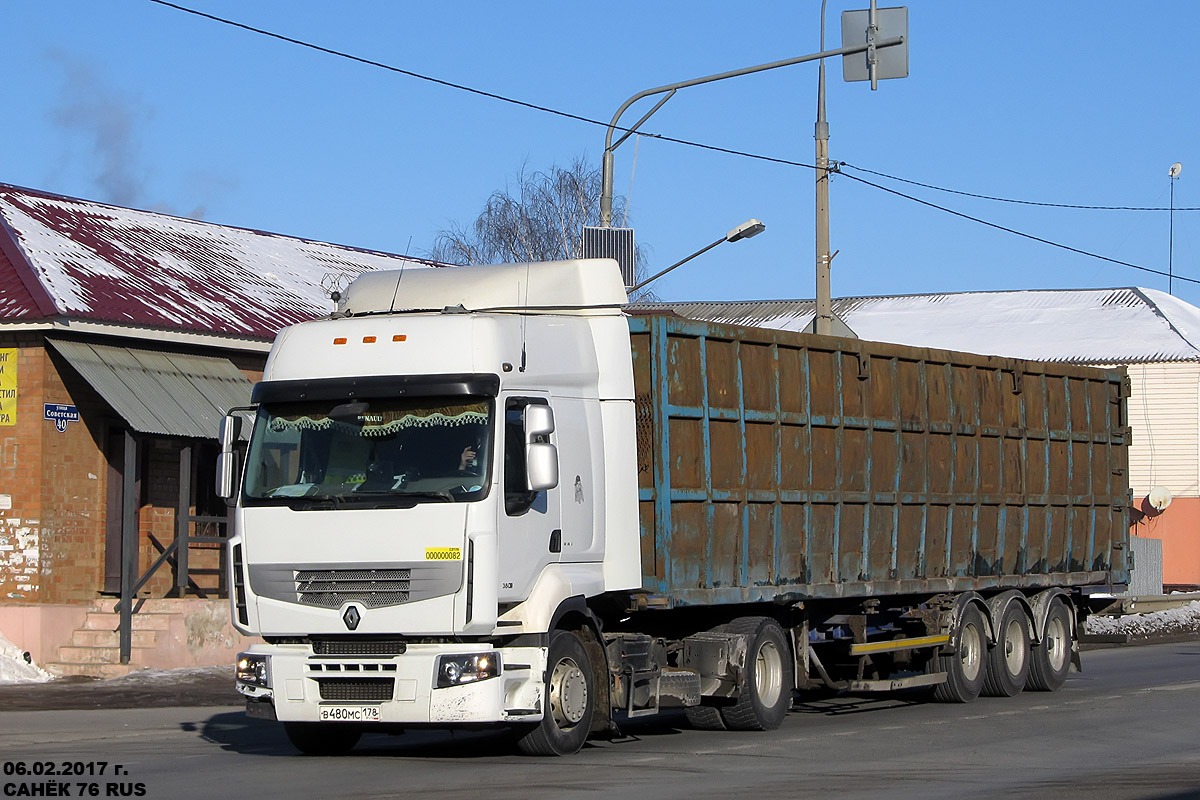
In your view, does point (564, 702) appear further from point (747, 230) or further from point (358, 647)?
point (747, 230)

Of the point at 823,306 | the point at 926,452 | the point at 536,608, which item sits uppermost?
the point at 823,306

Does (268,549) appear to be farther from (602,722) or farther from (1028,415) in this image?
(1028,415)

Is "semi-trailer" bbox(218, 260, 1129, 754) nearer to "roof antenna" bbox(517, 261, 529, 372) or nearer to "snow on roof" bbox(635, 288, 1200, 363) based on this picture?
"roof antenna" bbox(517, 261, 529, 372)

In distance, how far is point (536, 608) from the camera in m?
12.2

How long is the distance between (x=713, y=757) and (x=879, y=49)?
11015 millimetres

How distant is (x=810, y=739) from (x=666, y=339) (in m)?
3.56

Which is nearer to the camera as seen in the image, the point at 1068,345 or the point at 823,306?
the point at 823,306

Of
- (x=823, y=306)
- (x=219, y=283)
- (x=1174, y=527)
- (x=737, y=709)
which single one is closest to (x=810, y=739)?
(x=737, y=709)

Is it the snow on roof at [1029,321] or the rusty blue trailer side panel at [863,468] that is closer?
the rusty blue trailer side panel at [863,468]

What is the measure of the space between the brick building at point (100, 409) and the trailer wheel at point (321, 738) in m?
8.69

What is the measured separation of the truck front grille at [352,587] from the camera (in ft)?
38.9

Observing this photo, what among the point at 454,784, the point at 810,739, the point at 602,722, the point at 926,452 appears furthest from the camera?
the point at 926,452

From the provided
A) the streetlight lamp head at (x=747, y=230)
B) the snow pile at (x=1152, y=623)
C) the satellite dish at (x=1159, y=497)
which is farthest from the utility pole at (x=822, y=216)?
the satellite dish at (x=1159, y=497)

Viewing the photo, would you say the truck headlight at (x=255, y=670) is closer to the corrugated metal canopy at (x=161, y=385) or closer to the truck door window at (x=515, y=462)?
the truck door window at (x=515, y=462)
